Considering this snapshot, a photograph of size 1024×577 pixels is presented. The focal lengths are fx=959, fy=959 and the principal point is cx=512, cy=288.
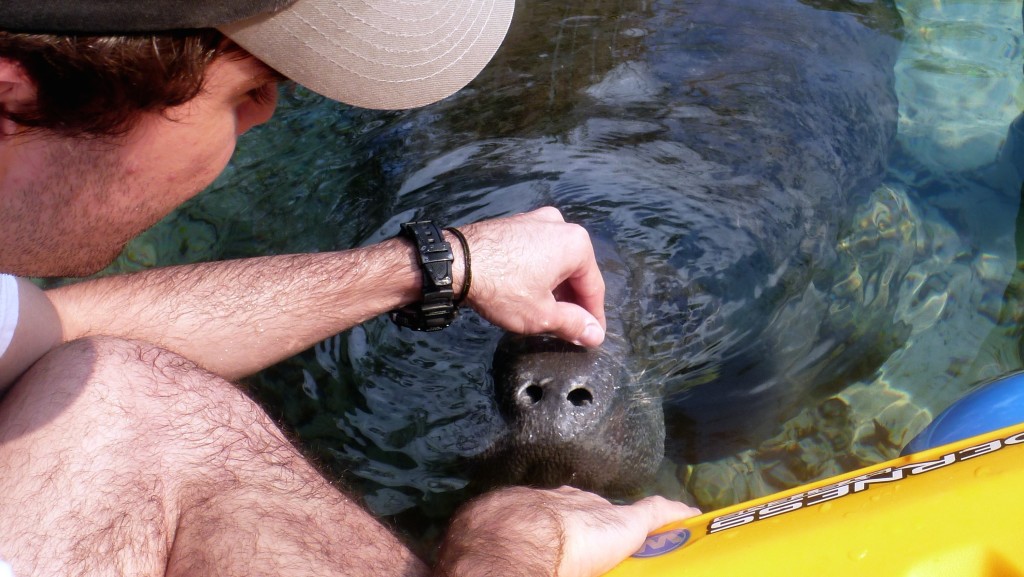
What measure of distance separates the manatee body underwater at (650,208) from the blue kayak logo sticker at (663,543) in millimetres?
333

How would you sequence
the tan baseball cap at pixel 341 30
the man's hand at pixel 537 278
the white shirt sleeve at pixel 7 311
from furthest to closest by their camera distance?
the man's hand at pixel 537 278 → the white shirt sleeve at pixel 7 311 → the tan baseball cap at pixel 341 30

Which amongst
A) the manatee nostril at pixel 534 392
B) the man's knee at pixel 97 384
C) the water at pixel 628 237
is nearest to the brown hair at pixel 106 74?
the man's knee at pixel 97 384

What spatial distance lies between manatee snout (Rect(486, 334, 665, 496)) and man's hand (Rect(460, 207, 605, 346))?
0.08 meters

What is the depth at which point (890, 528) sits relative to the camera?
6.15ft

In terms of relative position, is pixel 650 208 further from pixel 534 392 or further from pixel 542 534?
pixel 542 534

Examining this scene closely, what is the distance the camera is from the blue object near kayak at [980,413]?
8.27 ft

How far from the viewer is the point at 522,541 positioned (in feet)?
6.86

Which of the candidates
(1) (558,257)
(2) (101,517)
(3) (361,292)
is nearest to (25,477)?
(2) (101,517)

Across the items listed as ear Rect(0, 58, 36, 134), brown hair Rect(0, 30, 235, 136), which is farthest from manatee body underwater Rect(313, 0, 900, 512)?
ear Rect(0, 58, 36, 134)

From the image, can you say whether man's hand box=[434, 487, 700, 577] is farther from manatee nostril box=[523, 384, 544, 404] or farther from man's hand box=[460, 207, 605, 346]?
man's hand box=[460, 207, 605, 346]

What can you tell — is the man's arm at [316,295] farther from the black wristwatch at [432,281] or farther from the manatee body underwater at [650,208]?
the manatee body underwater at [650,208]

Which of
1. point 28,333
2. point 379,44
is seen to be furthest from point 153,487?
point 379,44

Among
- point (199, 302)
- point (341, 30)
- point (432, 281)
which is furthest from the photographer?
point (199, 302)

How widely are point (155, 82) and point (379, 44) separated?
0.42m
